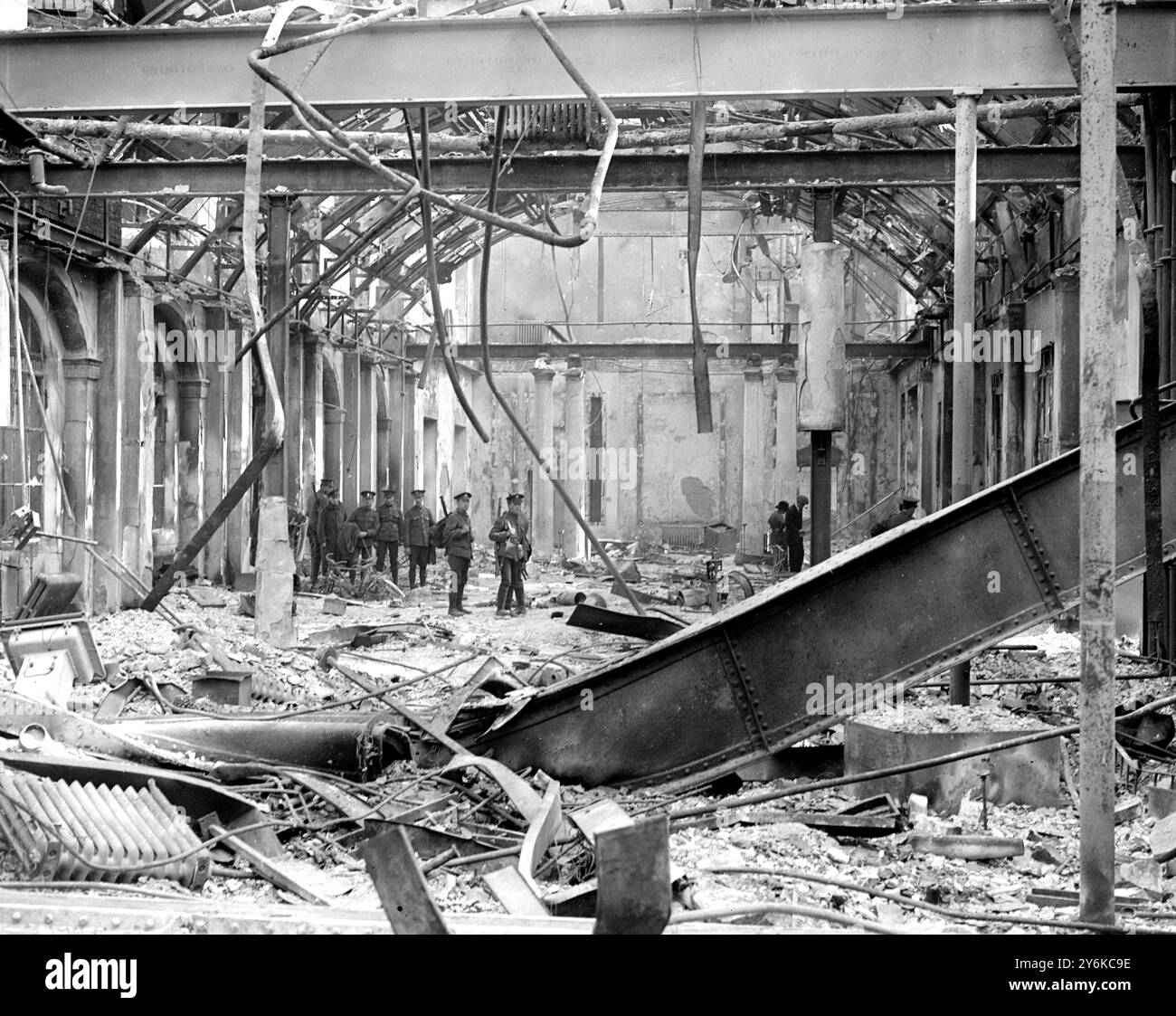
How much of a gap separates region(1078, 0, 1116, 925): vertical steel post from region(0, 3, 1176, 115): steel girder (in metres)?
5.57

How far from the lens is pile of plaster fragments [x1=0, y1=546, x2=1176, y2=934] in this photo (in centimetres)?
440

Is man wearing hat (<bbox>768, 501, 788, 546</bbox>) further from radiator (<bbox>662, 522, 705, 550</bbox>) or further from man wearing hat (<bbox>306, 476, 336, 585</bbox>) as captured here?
radiator (<bbox>662, 522, 705, 550</bbox>)

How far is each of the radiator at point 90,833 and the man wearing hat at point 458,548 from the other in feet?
40.2

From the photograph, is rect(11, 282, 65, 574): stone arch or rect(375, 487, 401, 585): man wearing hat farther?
rect(375, 487, 401, 585): man wearing hat

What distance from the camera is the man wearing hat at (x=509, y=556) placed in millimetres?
18844

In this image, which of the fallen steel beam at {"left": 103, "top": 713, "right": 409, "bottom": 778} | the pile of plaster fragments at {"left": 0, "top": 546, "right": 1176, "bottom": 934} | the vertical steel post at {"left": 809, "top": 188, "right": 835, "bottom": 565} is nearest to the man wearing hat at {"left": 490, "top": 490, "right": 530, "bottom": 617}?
the vertical steel post at {"left": 809, "top": 188, "right": 835, "bottom": 565}

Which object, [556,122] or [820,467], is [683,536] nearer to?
[820,467]

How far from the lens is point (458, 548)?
62.0ft

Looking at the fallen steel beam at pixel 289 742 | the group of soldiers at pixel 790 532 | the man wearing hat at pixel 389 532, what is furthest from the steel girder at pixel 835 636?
the group of soldiers at pixel 790 532

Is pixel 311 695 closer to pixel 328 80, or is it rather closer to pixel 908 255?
pixel 328 80

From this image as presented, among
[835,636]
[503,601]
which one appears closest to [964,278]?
[835,636]

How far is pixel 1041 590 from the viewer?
24.0 ft
